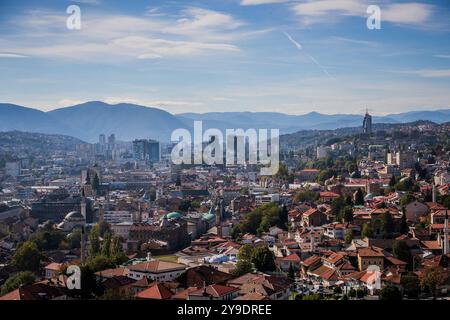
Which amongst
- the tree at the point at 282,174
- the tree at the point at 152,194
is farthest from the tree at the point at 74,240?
the tree at the point at 282,174

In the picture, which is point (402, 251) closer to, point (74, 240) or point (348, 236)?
point (348, 236)

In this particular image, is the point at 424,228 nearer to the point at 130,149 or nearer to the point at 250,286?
the point at 250,286

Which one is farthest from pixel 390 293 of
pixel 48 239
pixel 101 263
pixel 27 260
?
pixel 48 239

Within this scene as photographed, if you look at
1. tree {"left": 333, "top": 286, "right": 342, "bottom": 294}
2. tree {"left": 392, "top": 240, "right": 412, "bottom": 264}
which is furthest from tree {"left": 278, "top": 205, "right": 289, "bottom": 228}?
tree {"left": 333, "top": 286, "right": 342, "bottom": 294}

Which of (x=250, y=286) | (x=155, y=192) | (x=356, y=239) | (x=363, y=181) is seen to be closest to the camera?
(x=250, y=286)

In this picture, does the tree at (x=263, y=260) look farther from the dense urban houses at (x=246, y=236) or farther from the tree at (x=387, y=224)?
the tree at (x=387, y=224)
